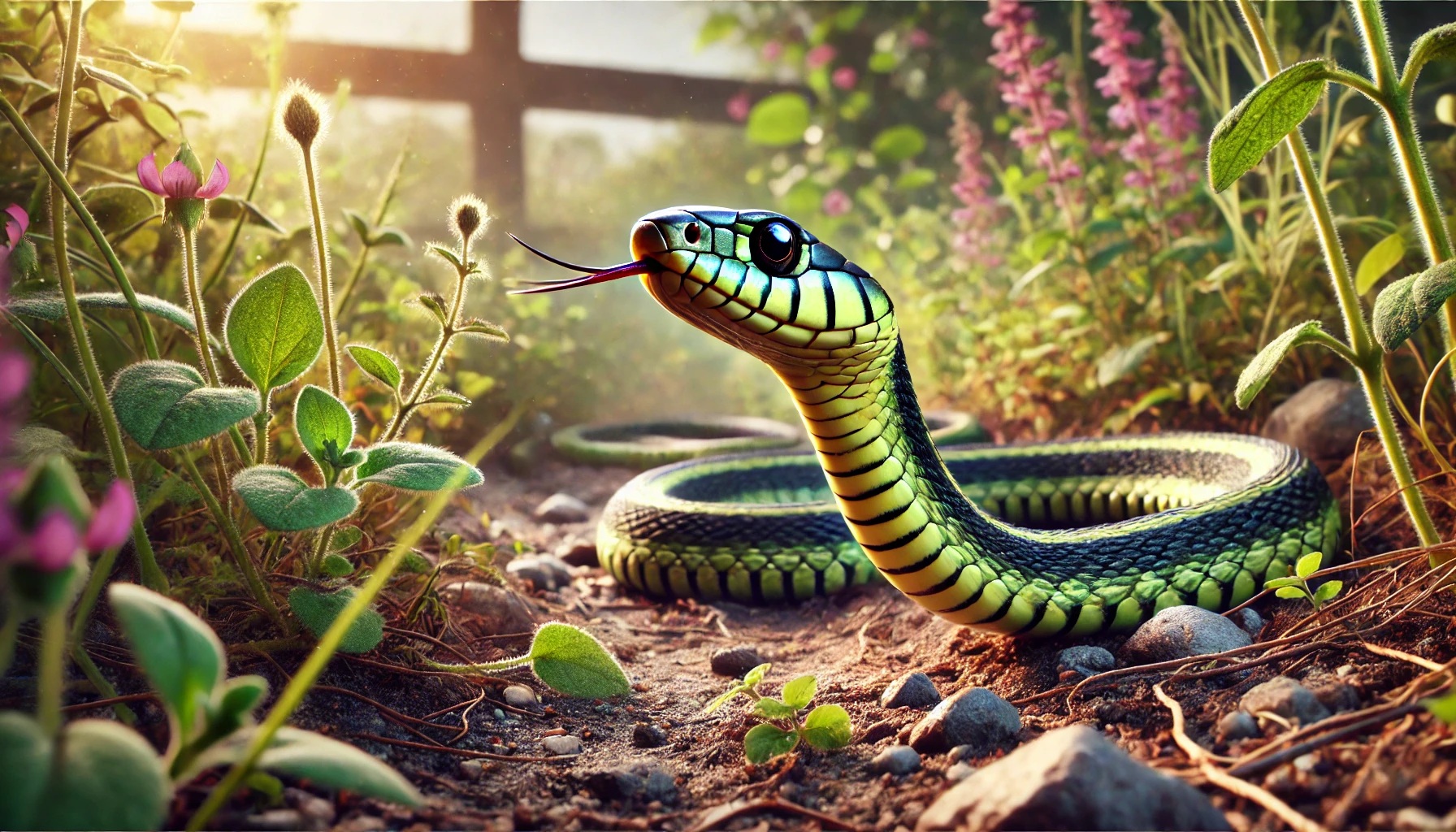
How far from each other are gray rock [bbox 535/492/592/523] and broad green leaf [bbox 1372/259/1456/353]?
297 centimetres

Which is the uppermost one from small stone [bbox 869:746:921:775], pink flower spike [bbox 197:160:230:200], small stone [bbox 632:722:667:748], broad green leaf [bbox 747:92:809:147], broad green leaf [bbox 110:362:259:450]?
broad green leaf [bbox 747:92:809:147]

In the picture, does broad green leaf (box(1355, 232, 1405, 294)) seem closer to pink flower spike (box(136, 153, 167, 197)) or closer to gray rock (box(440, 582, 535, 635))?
gray rock (box(440, 582, 535, 635))

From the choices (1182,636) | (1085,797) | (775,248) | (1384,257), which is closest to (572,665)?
(775,248)

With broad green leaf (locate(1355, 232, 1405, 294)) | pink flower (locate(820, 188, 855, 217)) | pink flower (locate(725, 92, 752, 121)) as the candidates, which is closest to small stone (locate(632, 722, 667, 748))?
broad green leaf (locate(1355, 232, 1405, 294))

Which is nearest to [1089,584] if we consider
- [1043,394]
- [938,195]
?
[1043,394]

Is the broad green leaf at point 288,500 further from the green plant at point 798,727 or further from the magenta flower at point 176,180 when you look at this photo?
the green plant at point 798,727

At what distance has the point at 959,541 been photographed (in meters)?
1.86

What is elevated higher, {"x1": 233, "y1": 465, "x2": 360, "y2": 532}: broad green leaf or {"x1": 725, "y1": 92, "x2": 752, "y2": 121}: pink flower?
{"x1": 725, "y1": 92, "x2": 752, "y2": 121}: pink flower

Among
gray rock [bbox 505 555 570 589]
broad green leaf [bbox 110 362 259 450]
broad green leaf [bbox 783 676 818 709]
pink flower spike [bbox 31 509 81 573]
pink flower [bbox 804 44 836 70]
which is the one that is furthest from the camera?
pink flower [bbox 804 44 836 70]

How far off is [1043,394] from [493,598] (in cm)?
293

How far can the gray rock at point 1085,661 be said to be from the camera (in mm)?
1796

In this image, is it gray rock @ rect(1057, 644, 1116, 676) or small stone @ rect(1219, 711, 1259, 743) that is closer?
small stone @ rect(1219, 711, 1259, 743)

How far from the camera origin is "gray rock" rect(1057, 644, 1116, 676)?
1796mm

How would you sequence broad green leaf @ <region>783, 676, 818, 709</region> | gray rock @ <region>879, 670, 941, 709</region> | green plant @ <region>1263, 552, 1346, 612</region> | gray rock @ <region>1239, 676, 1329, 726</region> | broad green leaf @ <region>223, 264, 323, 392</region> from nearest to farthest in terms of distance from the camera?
1. gray rock @ <region>1239, 676, 1329, 726</region>
2. broad green leaf @ <region>223, 264, 323, 392</region>
3. broad green leaf @ <region>783, 676, 818, 709</region>
4. green plant @ <region>1263, 552, 1346, 612</region>
5. gray rock @ <region>879, 670, 941, 709</region>
